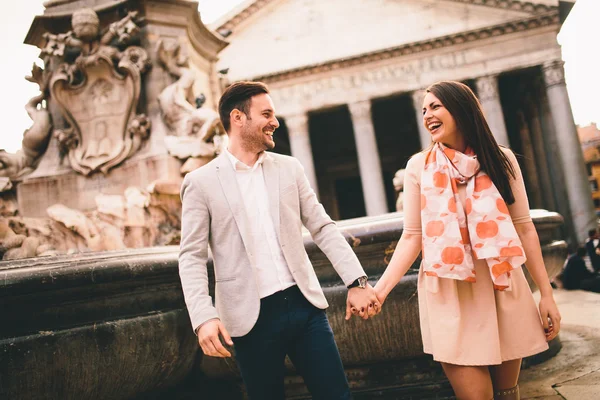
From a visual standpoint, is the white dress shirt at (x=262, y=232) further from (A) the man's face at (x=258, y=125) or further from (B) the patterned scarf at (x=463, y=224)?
(B) the patterned scarf at (x=463, y=224)

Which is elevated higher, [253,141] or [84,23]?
[84,23]

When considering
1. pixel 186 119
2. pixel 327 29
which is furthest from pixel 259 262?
pixel 327 29

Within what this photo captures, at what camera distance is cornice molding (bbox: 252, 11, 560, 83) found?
23.2m

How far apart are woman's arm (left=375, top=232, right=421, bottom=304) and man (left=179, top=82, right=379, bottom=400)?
0.23ft

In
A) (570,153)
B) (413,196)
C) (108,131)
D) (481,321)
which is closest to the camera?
(481,321)

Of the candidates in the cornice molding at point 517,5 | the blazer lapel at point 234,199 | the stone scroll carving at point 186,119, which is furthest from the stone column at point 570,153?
the blazer lapel at point 234,199

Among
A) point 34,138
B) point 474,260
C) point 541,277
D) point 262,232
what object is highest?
point 34,138

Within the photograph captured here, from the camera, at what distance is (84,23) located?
4914mm

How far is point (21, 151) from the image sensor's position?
5227 millimetres

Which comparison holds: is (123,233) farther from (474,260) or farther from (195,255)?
(474,260)

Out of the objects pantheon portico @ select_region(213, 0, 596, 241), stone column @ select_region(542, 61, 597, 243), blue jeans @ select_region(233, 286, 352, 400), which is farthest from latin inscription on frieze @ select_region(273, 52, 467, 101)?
blue jeans @ select_region(233, 286, 352, 400)

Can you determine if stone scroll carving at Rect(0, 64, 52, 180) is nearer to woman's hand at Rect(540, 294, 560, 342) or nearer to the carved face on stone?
the carved face on stone

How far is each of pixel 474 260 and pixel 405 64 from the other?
77.9 feet

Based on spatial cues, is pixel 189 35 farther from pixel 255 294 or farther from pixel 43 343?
pixel 255 294
